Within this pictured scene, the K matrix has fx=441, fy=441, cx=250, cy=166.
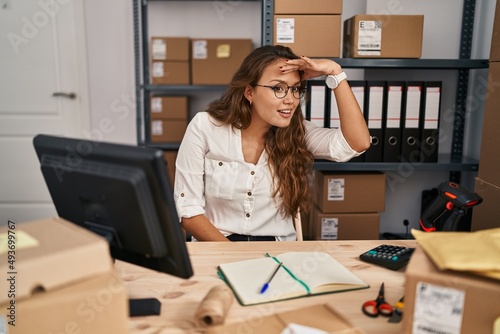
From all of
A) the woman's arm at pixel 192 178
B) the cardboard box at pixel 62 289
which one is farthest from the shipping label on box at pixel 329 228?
the cardboard box at pixel 62 289

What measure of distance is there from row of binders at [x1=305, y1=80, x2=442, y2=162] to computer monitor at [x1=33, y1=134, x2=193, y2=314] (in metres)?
1.39

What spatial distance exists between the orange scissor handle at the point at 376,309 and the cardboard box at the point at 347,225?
1274 mm

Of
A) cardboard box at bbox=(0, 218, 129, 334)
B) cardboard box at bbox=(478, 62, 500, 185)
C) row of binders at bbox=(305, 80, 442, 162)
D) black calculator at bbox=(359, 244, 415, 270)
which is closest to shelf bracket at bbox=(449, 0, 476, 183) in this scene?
row of binders at bbox=(305, 80, 442, 162)

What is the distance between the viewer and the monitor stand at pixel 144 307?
853mm

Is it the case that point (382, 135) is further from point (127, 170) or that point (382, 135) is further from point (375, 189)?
point (127, 170)

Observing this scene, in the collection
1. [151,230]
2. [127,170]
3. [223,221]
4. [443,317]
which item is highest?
[127,170]

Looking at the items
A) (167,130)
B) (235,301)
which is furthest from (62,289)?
(167,130)

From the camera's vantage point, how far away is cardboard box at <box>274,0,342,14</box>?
1979 millimetres

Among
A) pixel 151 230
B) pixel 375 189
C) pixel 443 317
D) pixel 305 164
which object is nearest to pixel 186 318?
pixel 151 230

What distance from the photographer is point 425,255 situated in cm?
79

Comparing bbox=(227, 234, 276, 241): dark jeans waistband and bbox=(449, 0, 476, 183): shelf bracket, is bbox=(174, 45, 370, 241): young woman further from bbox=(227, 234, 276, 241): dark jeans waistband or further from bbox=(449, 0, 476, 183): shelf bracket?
bbox=(449, 0, 476, 183): shelf bracket

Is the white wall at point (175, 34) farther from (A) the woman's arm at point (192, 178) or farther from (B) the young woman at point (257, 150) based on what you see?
(A) the woman's arm at point (192, 178)

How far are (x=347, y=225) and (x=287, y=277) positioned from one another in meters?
1.22

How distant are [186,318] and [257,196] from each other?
2.60 ft
